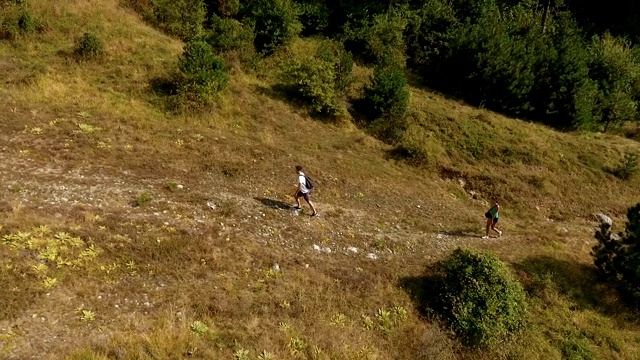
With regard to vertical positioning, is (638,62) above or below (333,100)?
above

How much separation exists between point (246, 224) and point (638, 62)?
41.2 meters

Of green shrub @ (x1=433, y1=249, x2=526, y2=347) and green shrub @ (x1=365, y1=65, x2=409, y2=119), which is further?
green shrub @ (x1=365, y1=65, x2=409, y2=119)

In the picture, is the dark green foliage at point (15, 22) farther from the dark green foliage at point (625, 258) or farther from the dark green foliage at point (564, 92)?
the dark green foliage at point (564, 92)

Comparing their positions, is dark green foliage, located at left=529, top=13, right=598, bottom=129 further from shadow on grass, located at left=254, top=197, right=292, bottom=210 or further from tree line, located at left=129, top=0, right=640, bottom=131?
shadow on grass, located at left=254, top=197, right=292, bottom=210

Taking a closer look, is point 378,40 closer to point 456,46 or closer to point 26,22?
point 456,46

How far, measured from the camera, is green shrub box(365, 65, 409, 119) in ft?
91.8

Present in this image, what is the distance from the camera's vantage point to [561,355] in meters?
12.6

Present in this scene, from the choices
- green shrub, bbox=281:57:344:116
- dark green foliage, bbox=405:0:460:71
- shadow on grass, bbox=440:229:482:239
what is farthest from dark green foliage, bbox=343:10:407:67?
shadow on grass, bbox=440:229:482:239

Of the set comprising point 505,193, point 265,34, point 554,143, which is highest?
point 265,34

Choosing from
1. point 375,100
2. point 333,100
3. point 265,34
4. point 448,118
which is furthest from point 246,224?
point 265,34

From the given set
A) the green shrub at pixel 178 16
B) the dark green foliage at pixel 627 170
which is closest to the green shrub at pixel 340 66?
the green shrub at pixel 178 16

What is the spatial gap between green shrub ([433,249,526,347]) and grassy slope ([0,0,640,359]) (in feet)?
1.68

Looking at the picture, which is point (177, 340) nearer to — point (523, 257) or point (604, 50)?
point (523, 257)

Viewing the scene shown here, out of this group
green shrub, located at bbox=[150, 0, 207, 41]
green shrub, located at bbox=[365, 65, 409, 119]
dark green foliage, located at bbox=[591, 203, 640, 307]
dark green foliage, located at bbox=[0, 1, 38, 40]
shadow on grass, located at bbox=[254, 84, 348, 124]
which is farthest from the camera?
green shrub, located at bbox=[150, 0, 207, 41]
